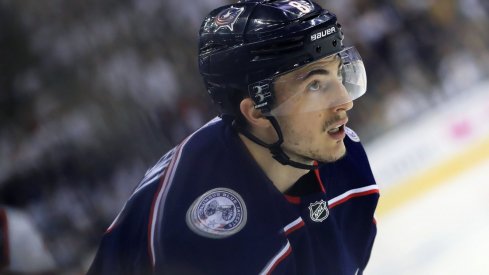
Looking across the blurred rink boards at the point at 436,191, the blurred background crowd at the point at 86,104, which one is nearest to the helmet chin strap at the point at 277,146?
the blurred background crowd at the point at 86,104

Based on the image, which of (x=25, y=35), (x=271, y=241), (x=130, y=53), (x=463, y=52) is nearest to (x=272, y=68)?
(x=271, y=241)

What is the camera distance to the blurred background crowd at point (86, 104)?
2010 mm

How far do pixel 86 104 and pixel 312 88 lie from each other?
0.93 meters

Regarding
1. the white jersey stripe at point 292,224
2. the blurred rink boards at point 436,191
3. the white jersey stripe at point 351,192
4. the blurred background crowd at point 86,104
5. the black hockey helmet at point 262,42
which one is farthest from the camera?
the blurred rink boards at point 436,191

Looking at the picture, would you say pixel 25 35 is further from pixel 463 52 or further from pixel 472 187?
pixel 463 52

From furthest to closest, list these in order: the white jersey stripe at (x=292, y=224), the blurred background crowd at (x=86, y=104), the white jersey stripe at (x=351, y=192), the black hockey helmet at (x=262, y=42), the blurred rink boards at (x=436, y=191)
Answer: the blurred rink boards at (x=436, y=191) → the blurred background crowd at (x=86, y=104) → the white jersey stripe at (x=351, y=192) → the white jersey stripe at (x=292, y=224) → the black hockey helmet at (x=262, y=42)

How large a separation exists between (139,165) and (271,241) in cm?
94

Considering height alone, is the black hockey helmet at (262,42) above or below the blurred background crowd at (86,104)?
above

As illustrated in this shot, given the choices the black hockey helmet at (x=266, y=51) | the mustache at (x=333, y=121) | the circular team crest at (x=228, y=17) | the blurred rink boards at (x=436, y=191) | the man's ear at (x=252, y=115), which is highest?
the circular team crest at (x=228, y=17)

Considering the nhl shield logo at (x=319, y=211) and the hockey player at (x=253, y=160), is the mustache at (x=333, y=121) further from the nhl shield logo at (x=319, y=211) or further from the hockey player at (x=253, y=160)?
the nhl shield logo at (x=319, y=211)

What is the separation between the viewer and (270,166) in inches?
63.1

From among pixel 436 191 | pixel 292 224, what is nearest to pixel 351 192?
pixel 292 224

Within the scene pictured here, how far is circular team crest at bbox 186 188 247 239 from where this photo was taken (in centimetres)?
147

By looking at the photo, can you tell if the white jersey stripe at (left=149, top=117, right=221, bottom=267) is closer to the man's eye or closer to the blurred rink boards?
the man's eye
